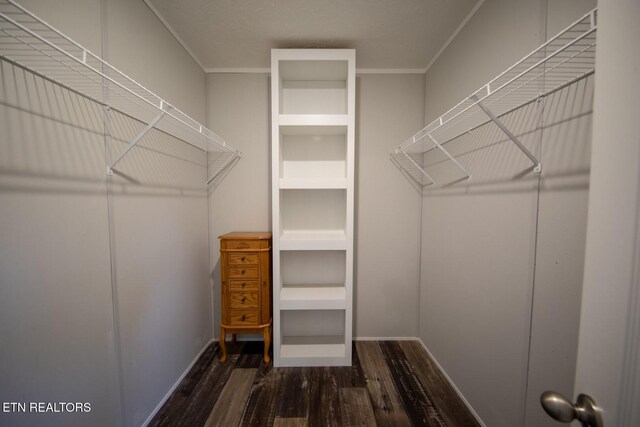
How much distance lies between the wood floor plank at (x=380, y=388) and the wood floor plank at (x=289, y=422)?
0.44m

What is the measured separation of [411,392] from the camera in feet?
4.88

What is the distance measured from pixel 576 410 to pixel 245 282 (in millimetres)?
1684

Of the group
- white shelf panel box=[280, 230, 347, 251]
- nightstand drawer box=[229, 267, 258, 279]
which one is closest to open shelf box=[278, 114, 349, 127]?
white shelf panel box=[280, 230, 347, 251]

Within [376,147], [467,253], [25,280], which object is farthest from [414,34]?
[25,280]

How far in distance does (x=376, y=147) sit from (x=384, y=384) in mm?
1844

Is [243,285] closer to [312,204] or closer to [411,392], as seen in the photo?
[312,204]

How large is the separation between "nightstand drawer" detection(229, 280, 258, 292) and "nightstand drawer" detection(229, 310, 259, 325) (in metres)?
0.18

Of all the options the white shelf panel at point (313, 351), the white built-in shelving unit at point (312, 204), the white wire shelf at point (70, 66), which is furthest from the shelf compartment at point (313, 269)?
the white wire shelf at point (70, 66)

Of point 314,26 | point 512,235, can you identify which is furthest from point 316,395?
point 314,26

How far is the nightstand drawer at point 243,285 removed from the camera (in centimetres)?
171

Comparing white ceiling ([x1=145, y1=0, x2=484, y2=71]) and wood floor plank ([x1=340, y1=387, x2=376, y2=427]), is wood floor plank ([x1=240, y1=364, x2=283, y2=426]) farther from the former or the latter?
white ceiling ([x1=145, y1=0, x2=484, y2=71])

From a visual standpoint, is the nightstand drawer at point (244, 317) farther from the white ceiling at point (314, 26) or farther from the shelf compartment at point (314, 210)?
the white ceiling at point (314, 26)

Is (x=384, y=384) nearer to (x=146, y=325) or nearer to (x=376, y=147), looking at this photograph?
(x=146, y=325)

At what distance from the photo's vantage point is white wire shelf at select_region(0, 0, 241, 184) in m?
0.64
